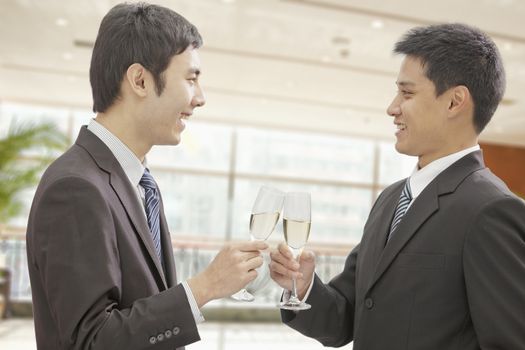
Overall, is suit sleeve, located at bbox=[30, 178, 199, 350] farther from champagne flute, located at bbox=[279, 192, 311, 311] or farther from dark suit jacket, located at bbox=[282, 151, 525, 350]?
dark suit jacket, located at bbox=[282, 151, 525, 350]

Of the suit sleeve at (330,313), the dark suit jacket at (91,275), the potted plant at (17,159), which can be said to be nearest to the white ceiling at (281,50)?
the potted plant at (17,159)

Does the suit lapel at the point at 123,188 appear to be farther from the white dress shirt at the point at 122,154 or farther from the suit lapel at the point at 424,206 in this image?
the suit lapel at the point at 424,206

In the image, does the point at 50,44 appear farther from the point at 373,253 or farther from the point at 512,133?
the point at 512,133

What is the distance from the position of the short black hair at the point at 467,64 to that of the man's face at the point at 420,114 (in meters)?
0.03

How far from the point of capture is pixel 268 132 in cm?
1447

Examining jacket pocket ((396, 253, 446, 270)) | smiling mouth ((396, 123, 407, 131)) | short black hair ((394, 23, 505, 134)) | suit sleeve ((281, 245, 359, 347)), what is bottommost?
→ suit sleeve ((281, 245, 359, 347))

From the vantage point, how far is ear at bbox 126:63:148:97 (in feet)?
5.01

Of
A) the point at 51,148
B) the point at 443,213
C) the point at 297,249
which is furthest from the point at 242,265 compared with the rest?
the point at 51,148

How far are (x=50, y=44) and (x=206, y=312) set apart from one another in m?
4.09

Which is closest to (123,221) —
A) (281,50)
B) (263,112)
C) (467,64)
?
(467,64)

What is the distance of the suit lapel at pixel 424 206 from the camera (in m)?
1.61

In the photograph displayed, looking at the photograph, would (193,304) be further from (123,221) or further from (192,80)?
(192,80)

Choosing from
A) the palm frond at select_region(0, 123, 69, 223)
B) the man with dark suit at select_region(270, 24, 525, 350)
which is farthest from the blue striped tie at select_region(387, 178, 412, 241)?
the palm frond at select_region(0, 123, 69, 223)

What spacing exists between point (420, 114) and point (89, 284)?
106 cm
